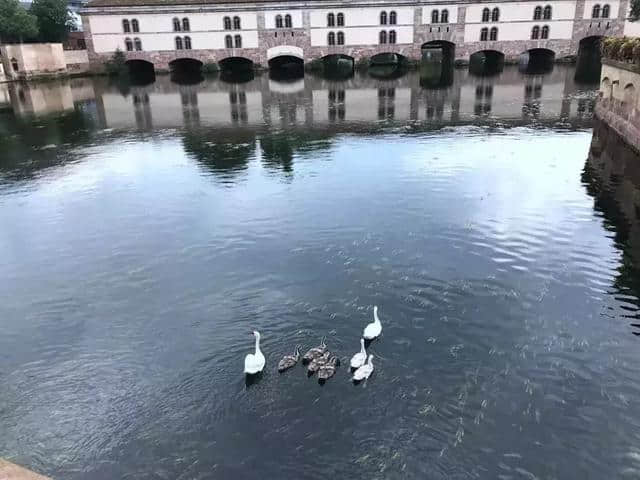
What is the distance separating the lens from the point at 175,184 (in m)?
22.2

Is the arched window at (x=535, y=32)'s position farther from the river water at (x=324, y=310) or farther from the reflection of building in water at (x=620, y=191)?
the river water at (x=324, y=310)

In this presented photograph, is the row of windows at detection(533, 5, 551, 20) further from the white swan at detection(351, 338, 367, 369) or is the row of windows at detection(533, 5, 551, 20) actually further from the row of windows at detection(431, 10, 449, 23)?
the white swan at detection(351, 338, 367, 369)

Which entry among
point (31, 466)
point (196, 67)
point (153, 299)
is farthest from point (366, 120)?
point (196, 67)

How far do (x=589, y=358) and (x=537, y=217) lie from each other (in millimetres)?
7721

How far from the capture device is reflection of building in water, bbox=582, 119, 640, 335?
14366mm

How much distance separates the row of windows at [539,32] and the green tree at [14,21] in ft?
201

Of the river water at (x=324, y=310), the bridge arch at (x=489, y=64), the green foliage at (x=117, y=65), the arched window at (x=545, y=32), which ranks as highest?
the arched window at (x=545, y=32)

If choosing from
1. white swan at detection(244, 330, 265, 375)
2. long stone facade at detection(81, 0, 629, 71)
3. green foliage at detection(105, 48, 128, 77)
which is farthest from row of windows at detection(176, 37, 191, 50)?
white swan at detection(244, 330, 265, 375)

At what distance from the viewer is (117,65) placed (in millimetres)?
71812

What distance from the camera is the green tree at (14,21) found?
6419cm

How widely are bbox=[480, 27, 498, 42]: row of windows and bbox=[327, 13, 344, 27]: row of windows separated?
17661 mm

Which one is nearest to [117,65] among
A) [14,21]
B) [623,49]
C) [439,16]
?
[14,21]

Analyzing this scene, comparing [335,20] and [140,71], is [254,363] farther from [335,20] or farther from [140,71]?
[140,71]

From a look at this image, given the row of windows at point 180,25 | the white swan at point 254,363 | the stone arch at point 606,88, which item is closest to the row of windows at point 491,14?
the row of windows at point 180,25
